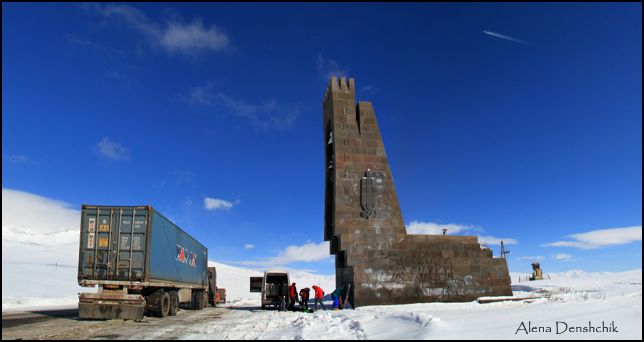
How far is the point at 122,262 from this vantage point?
54.8 ft

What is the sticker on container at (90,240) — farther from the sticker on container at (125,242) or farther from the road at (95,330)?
the road at (95,330)

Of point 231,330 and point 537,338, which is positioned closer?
point 537,338

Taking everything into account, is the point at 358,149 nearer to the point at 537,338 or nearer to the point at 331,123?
the point at 331,123

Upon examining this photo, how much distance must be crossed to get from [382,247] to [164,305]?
1000 cm

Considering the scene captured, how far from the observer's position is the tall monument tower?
2136 cm

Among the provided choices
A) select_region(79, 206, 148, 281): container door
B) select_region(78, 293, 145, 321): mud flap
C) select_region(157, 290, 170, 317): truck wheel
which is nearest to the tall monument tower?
select_region(157, 290, 170, 317): truck wheel

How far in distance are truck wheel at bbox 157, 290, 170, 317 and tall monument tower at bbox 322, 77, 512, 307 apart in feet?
26.5

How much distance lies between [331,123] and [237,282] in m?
53.4

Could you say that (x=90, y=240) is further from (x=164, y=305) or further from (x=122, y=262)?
(x=164, y=305)

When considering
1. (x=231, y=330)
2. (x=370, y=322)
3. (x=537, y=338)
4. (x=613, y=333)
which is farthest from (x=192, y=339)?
(x=613, y=333)

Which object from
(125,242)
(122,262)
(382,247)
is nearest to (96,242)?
(125,242)

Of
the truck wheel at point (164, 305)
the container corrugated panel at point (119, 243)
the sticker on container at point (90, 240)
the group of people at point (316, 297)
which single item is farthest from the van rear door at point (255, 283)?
the sticker on container at point (90, 240)

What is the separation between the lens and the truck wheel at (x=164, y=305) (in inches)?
711

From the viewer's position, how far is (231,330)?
533 inches
